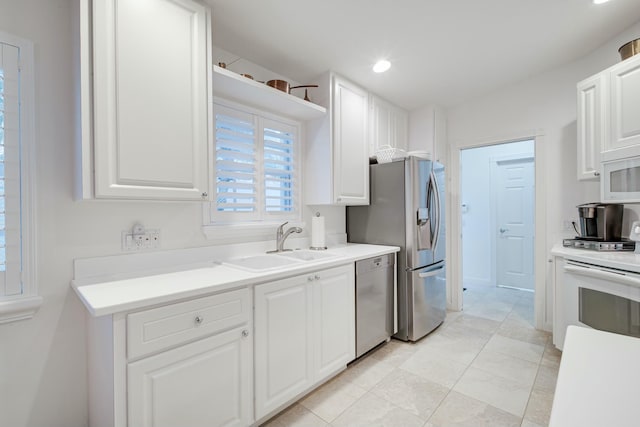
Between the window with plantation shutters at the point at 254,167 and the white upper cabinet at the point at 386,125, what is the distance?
3.06 ft

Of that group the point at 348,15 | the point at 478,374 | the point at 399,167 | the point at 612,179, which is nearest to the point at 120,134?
the point at 348,15

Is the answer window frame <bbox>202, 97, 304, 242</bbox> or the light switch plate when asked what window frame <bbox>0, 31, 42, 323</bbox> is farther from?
the light switch plate

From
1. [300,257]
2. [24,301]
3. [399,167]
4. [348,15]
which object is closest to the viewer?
[24,301]

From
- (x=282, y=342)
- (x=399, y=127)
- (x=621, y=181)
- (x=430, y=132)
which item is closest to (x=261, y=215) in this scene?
(x=282, y=342)

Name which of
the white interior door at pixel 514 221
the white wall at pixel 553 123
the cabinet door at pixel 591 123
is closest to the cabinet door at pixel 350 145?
the white wall at pixel 553 123

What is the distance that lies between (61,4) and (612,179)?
12.1ft

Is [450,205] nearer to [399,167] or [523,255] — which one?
[399,167]

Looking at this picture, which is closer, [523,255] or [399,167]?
[399,167]

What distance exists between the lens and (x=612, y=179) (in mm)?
2137

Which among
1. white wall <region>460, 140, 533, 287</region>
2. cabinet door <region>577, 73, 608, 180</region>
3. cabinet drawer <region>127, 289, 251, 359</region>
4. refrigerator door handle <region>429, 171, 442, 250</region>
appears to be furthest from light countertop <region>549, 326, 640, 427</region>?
white wall <region>460, 140, 533, 287</region>

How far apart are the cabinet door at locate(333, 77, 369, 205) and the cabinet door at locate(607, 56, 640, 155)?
1.87m

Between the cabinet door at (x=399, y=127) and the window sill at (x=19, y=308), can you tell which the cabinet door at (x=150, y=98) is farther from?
the cabinet door at (x=399, y=127)

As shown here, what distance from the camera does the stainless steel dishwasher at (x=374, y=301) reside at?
7.54 ft

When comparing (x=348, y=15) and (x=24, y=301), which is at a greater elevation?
(x=348, y=15)
